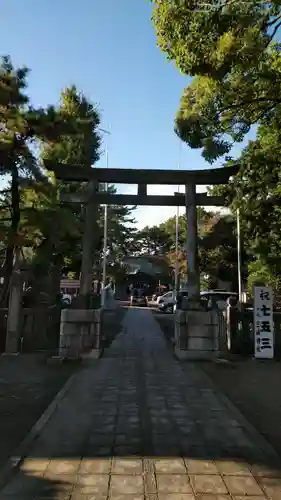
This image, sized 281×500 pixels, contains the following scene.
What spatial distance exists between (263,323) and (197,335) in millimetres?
1763

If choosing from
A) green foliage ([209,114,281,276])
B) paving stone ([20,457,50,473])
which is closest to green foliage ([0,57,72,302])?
green foliage ([209,114,281,276])

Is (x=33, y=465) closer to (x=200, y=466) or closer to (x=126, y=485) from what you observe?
(x=126, y=485)

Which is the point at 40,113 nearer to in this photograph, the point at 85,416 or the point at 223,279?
the point at 85,416

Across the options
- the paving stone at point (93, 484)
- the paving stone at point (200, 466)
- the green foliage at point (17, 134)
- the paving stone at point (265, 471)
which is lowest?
the paving stone at point (93, 484)

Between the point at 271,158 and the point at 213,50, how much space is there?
371cm

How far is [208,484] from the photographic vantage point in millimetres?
3885

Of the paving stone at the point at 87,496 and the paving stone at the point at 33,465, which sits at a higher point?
the paving stone at the point at 33,465

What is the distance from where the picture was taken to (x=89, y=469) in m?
4.16

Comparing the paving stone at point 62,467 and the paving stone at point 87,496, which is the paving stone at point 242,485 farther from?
the paving stone at point 62,467

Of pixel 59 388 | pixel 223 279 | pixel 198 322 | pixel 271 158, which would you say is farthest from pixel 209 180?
pixel 223 279

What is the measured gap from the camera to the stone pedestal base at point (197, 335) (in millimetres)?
11180

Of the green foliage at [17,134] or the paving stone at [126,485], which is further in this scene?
the green foliage at [17,134]

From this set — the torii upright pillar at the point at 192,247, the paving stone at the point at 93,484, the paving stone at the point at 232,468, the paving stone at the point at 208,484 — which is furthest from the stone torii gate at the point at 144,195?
the paving stone at the point at 93,484

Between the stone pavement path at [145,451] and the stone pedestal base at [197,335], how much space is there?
321 centimetres
